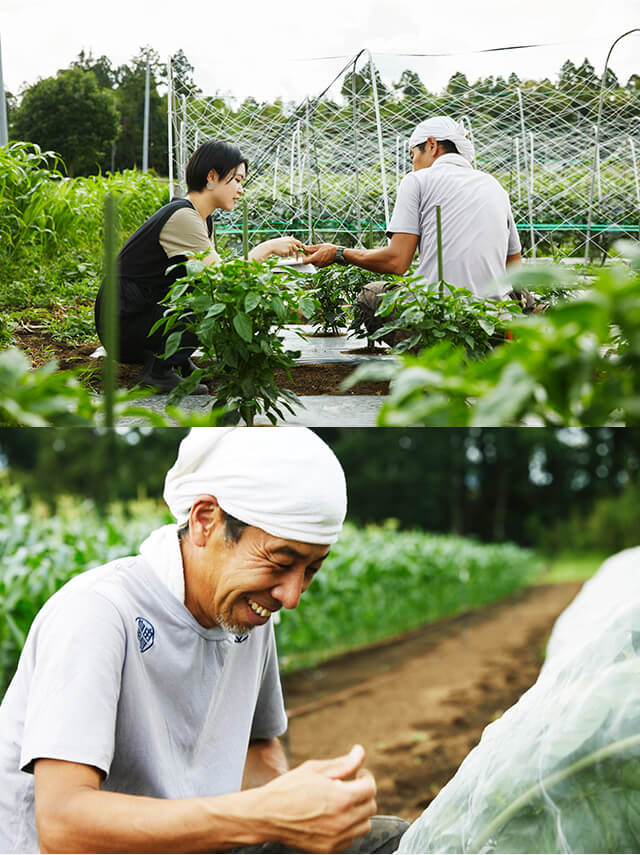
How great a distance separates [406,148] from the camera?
2557 mm

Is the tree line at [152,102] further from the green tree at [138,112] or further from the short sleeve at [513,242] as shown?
the short sleeve at [513,242]

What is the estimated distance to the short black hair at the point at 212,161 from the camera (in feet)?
6.82

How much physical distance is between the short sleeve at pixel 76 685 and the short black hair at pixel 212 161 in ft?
4.19

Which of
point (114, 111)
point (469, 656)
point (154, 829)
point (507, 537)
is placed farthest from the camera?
point (507, 537)

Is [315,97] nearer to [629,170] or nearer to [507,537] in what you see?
[629,170]

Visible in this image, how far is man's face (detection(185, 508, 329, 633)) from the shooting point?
1.26 m

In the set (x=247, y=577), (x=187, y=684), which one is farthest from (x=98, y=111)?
(x=187, y=684)

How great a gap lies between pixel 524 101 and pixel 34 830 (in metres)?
2.17

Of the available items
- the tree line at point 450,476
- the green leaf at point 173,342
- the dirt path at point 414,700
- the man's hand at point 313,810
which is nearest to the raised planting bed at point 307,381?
the green leaf at point 173,342

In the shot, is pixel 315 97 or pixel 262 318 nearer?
pixel 262 318

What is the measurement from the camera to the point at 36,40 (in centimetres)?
178

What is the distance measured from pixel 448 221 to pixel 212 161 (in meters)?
0.68

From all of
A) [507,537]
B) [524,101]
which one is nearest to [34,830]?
[524,101]

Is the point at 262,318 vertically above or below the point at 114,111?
below
